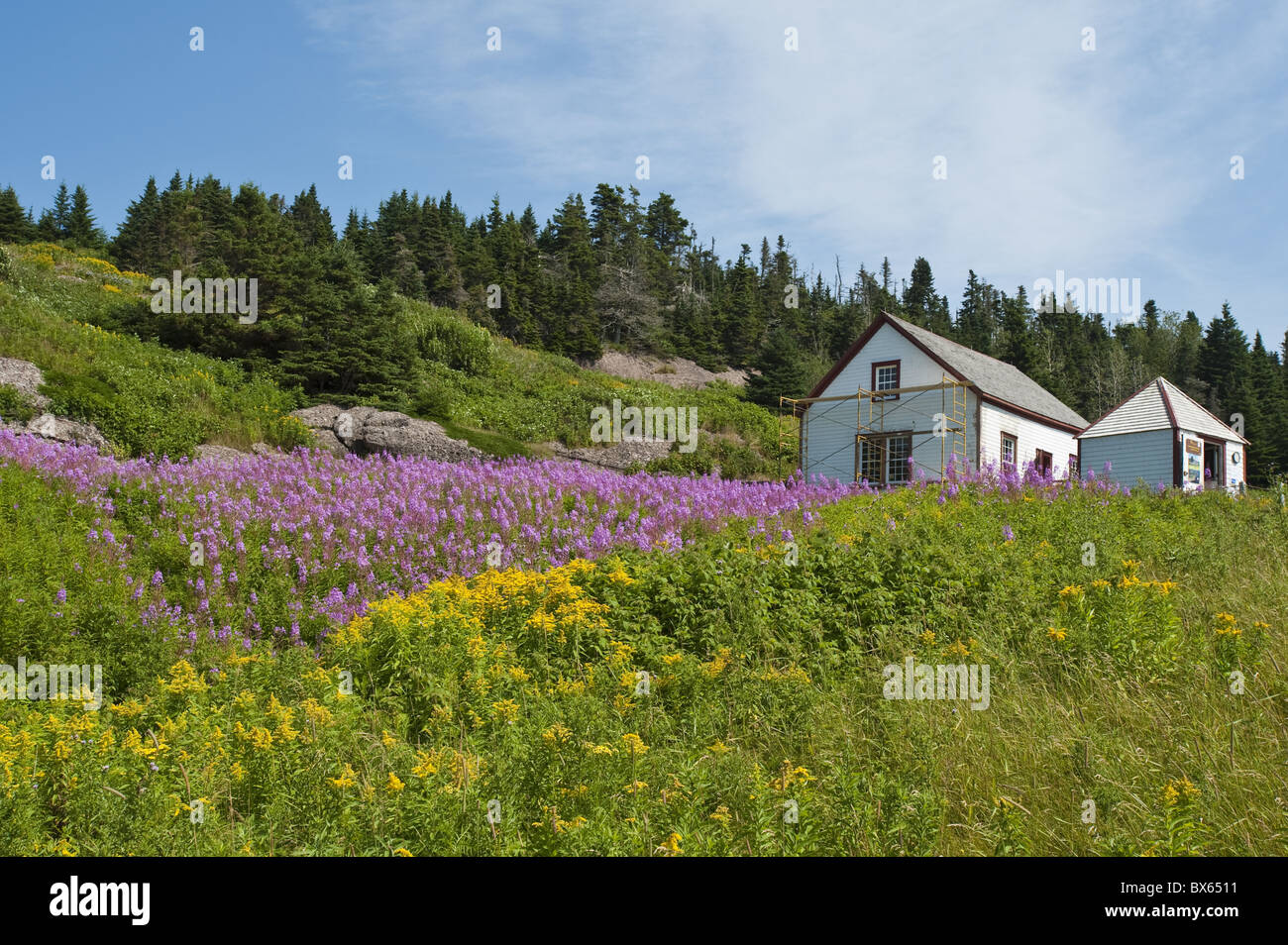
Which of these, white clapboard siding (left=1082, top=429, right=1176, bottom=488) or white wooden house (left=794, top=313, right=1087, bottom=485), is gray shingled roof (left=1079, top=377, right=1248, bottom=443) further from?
white wooden house (left=794, top=313, right=1087, bottom=485)

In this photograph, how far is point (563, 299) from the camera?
48.7 meters

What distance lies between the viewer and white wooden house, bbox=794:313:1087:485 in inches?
985

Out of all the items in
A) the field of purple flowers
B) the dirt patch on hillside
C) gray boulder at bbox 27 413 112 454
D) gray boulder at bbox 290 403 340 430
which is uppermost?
the dirt patch on hillside

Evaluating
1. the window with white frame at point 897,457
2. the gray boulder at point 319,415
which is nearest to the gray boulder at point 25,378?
the gray boulder at point 319,415

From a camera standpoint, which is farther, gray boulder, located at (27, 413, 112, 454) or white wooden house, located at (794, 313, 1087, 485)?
white wooden house, located at (794, 313, 1087, 485)

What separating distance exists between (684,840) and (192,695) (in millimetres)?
3636

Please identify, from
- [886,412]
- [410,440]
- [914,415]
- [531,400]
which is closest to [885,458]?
[886,412]

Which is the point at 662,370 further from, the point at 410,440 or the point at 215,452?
the point at 215,452

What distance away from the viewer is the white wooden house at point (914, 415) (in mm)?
25016
